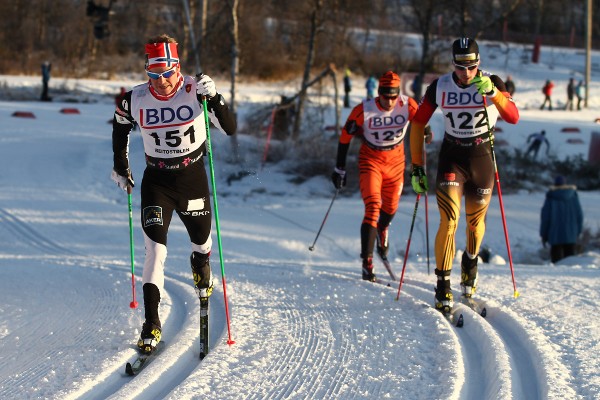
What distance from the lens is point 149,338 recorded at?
5.61 m

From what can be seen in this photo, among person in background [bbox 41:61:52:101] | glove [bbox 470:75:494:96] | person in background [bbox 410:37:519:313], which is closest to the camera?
glove [bbox 470:75:494:96]

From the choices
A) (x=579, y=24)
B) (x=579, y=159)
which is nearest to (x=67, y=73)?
(x=579, y=159)

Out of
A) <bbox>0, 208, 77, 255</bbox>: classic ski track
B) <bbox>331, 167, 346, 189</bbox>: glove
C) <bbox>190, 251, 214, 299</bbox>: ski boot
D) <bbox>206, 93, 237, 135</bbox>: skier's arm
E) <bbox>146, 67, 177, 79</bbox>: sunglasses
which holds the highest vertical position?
<bbox>146, 67, 177, 79</bbox>: sunglasses

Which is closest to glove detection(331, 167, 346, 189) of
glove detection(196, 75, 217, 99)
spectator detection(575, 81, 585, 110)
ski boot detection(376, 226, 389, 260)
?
ski boot detection(376, 226, 389, 260)

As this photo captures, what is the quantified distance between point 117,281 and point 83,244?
13.3ft

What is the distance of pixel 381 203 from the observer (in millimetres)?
8953

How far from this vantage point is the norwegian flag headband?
542cm

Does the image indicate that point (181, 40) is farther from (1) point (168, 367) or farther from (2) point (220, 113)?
(1) point (168, 367)

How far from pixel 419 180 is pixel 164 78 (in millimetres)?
2775

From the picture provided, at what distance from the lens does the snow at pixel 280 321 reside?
5.02 meters

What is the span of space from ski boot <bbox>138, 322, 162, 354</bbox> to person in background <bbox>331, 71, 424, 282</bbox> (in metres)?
3.15

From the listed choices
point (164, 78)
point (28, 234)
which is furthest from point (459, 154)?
point (28, 234)

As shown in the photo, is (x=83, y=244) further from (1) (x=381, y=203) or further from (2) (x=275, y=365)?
(2) (x=275, y=365)

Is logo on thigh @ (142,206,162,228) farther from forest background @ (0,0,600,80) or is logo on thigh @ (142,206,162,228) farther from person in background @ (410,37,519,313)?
forest background @ (0,0,600,80)
